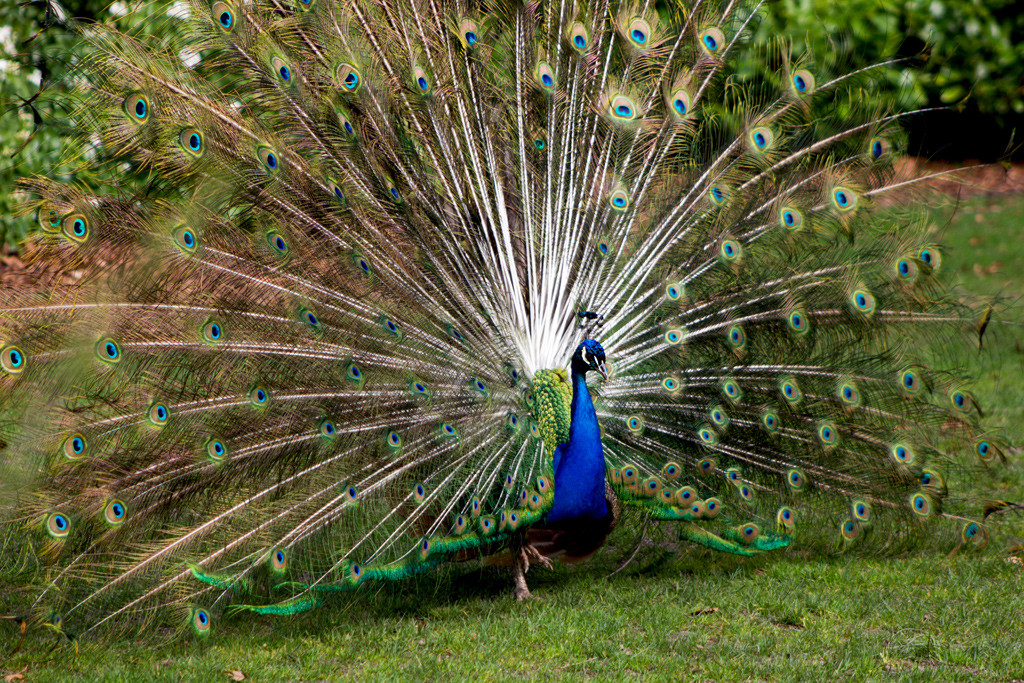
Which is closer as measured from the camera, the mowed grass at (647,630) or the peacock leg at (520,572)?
the mowed grass at (647,630)

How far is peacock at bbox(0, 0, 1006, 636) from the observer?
3.73 meters

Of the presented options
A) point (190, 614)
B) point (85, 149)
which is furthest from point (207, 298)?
point (190, 614)

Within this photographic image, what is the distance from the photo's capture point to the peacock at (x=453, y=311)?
12.2 ft

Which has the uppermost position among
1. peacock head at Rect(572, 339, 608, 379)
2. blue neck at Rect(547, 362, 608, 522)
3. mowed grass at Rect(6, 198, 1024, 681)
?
peacock head at Rect(572, 339, 608, 379)

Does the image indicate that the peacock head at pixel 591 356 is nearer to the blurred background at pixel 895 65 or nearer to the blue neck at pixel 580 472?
the blue neck at pixel 580 472

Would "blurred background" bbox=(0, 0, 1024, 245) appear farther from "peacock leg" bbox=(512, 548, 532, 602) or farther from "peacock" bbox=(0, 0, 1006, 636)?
"peacock leg" bbox=(512, 548, 532, 602)

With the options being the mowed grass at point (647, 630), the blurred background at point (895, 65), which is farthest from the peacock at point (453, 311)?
the blurred background at point (895, 65)

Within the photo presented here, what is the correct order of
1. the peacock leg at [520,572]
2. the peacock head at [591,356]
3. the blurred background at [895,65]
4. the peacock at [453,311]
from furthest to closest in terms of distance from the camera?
the blurred background at [895,65]
the peacock leg at [520,572]
the peacock head at [591,356]
the peacock at [453,311]

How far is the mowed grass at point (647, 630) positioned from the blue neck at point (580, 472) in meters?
0.48

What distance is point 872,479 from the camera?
4.57 m

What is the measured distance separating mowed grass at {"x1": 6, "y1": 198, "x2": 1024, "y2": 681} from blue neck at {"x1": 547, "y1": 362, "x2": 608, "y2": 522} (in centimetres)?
48

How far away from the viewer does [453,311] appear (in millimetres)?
4340

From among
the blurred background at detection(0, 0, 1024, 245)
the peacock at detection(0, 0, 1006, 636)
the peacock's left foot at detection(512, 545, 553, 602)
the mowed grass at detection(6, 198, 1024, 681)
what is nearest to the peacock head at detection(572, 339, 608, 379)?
the peacock at detection(0, 0, 1006, 636)

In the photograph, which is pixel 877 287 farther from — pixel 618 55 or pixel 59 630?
pixel 59 630
